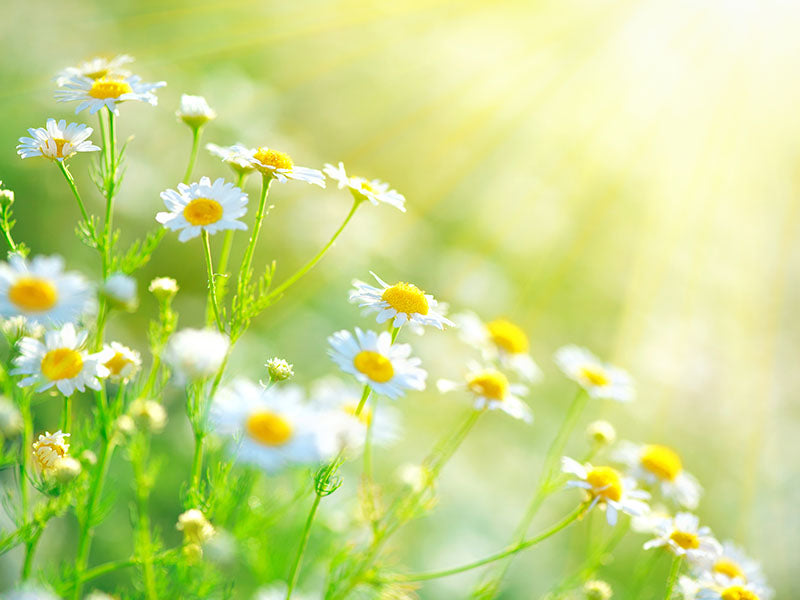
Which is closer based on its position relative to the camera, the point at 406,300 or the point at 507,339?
the point at 406,300

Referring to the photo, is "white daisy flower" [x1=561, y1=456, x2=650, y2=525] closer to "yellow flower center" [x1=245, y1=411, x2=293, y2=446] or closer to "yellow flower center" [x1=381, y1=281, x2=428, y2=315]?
"yellow flower center" [x1=381, y1=281, x2=428, y2=315]

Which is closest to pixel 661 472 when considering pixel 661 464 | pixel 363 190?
pixel 661 464

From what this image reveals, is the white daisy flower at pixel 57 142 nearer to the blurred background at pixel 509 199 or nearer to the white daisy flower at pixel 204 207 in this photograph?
the white daisy flower at pixel 204 207

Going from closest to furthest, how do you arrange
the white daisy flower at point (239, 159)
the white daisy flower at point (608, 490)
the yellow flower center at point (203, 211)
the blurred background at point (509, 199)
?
the yellow flower center at point (203, 211), the white daisy flower at point (239, 159), the white daisy flower at point (608, 490), the blurred background at point (509, 199)

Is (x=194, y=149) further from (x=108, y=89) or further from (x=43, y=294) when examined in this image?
(x=43, y=294)

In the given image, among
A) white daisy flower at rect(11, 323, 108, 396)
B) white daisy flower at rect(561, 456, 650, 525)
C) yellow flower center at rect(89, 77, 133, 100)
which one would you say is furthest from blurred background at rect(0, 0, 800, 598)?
yellow flower center at rect(89, 77, 133, 100)

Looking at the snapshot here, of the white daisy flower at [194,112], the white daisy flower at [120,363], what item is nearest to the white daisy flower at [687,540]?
the white daisy flower at [120,363]

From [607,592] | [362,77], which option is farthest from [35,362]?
[362,77]

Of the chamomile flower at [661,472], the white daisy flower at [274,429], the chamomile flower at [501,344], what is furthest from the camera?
the chamomile flower at [501,344]
